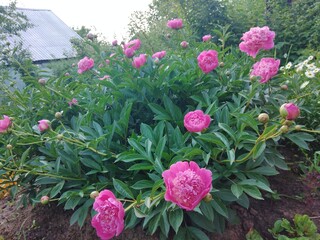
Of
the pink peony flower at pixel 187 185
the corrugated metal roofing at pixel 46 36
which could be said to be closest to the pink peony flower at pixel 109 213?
the pink peony flower at pixel 187 185

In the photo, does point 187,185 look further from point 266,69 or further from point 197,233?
point 266,69

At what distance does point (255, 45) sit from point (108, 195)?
112cm

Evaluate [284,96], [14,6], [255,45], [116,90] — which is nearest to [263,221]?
[284,96]

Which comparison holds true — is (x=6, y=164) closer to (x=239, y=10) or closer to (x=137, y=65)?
(x=137, y=65)

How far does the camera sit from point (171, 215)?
985mm

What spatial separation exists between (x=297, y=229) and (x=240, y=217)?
9.1 inches

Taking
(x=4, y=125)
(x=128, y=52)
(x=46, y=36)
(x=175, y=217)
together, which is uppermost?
(x=128, y=52)

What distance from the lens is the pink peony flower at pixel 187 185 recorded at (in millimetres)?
733

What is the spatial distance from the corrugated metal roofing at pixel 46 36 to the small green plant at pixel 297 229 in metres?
10.4

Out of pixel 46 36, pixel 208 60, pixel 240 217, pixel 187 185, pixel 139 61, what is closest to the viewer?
pixel 187 185

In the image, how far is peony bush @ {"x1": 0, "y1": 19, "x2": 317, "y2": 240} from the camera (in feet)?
2.89

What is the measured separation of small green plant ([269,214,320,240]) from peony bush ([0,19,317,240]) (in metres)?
0.19


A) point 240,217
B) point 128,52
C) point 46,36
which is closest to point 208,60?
point 128,52

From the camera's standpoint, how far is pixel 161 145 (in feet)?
3.46
